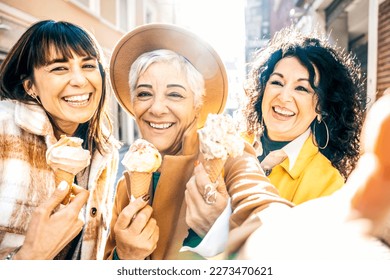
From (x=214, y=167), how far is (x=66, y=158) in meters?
0.66

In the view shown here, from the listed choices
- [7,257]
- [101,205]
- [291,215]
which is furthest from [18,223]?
[291,215]

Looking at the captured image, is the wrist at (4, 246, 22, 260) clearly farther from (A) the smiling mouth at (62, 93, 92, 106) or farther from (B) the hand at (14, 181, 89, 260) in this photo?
(A) the smiling mouth at (62, 93, 92, 106)

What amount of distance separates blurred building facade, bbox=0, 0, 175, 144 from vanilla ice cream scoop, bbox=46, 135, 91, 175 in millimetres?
228

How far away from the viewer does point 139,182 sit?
176 centimetres

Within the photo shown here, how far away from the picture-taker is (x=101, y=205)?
6.29 feet

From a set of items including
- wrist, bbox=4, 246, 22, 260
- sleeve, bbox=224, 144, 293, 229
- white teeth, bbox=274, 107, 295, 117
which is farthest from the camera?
wrist, bbox=4, 246, 22, 260

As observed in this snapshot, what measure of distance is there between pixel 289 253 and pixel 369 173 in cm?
54

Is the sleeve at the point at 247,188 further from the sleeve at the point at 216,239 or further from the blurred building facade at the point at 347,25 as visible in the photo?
the blurred building facade at the point at 347,25

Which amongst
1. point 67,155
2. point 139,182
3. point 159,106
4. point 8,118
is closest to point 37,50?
point 8,118

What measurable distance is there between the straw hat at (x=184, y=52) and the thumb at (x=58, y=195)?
1.94 ft

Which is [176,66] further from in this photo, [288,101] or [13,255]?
[13,255]

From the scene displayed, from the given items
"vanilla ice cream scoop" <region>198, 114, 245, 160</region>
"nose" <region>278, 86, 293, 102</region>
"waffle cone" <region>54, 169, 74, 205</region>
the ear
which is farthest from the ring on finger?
the ear

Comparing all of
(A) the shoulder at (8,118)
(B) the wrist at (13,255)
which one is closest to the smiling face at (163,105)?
(A) the shoulder at (8,118)

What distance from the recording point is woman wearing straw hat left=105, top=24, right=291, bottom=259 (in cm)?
176
